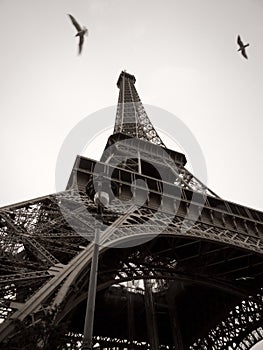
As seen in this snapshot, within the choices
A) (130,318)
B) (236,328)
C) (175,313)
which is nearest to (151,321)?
(130,318)

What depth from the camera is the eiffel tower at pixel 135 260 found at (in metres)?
9.58

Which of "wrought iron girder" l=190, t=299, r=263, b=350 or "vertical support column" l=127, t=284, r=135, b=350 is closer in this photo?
"wrought iron girder" l=190, t=299, r=263, b=350

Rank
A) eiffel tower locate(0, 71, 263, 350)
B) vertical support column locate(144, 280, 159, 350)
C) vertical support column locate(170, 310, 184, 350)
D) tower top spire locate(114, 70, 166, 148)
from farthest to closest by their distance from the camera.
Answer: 1. tower top spire locate(114, 70, 166, 148)
2. vertical support column locate(170, 310, 184, 350)
3. vertical support column locate(144, 280, 159, 350)
4. eiffel tower locate(0, 71, 263, 350)

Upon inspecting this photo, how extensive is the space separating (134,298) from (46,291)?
17.9m

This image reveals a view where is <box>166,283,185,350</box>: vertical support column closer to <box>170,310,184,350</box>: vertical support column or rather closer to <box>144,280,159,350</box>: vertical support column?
<box>170,310,184,350</box>: vertical support column

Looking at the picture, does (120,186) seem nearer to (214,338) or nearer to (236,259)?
(236,259)

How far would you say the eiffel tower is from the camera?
31.4 ft

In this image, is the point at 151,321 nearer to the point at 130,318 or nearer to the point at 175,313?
the point at 130,318

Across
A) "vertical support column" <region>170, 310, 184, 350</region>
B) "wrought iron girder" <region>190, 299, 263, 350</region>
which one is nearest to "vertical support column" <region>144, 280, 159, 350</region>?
"vertical support column" <region>170, 310, 184, 350</region>

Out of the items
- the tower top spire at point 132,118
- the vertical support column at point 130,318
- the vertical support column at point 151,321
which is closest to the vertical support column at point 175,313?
the vertical support column at point 151,321

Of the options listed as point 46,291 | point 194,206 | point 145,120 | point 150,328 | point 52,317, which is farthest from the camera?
point 145,120

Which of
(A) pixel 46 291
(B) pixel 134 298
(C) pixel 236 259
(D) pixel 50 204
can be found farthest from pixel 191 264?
(A) pixel 46 291

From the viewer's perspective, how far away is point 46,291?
8695 mm

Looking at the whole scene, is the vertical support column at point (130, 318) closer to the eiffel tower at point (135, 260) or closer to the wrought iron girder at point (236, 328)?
the eiffel tower at point (135, 260)
